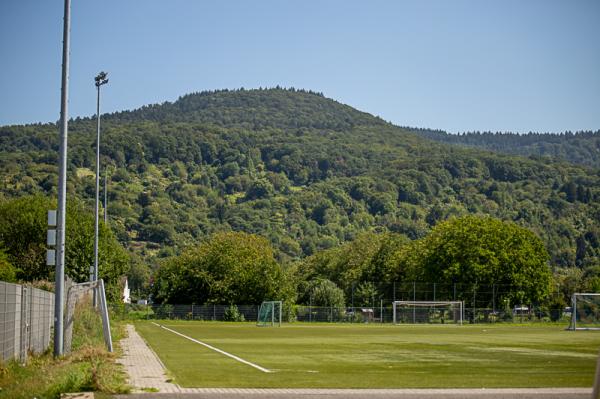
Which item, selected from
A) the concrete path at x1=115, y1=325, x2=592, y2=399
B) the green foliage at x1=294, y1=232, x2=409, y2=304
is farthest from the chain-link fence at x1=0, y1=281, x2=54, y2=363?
the green foliage at x1=294, y1=232, x2=409, y2=304

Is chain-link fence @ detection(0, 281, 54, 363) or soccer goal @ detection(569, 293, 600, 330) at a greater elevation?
chain-link fence @ detection(0, 281, 54, 363)

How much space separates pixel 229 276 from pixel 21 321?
7253 cm

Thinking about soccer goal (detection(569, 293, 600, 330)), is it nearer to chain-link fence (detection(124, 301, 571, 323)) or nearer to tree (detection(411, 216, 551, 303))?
chain-link fence (detection(124, 301, 571, 323))

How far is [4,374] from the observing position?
60.8 feet

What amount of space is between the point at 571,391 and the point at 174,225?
7245 inches

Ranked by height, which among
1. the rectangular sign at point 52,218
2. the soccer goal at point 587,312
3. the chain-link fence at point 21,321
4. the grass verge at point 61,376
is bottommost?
the soccer goal at point 587,312

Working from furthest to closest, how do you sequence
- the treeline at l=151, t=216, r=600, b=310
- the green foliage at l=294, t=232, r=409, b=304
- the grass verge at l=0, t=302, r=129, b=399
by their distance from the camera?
the green foliage at l=294, t=232, r=409, b=304 < the treeline at l=151, t=216, r=600, b=310 < the grass verge at l=0, t=302, r=129, b=399

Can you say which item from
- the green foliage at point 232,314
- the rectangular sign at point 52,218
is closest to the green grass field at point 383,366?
the rectangular sign at point 52,218

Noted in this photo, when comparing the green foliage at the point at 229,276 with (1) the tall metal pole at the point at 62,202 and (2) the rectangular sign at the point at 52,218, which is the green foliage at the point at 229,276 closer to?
(1) the tall metal pole at the point at 62,202

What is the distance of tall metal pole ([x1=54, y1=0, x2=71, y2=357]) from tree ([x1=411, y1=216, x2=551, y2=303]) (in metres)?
76.7

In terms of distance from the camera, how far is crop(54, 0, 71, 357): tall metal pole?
23.3 metres

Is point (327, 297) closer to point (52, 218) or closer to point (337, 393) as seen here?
point (52, 218)

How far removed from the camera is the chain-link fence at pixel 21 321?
19953 mm

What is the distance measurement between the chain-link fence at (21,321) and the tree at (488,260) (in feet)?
236
